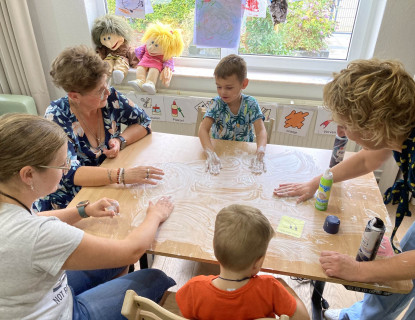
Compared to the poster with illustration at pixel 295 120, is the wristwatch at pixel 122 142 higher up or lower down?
higher up

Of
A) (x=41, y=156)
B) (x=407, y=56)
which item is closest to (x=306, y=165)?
(x=41, y=156)

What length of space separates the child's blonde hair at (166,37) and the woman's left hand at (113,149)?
50.1 inches

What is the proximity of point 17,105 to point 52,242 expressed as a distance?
2.28 meters

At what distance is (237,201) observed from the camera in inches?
55.4

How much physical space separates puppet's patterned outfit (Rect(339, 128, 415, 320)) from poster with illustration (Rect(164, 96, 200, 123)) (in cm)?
181

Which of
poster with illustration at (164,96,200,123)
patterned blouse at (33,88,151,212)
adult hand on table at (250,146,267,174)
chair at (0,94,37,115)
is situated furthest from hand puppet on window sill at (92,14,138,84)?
adult hand on table at (250,146,267,174)

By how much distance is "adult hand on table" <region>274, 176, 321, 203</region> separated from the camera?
4.70 feet

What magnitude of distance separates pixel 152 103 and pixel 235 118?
1.09 meters

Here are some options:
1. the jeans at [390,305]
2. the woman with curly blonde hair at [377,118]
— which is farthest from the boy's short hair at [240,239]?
the jeans at [390,305]

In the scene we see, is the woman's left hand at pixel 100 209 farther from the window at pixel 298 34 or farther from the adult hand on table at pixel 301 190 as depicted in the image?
the window at pixel 298 34

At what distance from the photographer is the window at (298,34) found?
2.58 metres

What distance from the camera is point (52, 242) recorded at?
879 millimetres

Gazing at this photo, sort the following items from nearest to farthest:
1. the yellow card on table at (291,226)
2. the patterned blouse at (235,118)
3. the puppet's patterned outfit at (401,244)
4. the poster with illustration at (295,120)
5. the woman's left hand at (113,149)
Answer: the puppet's patterned outfit at (401,244)
the yellow card on table at (291,226)
the woman's left hand at (113,149)
the patterned blouse at (235,118)
the poster with illustration at (295,120)

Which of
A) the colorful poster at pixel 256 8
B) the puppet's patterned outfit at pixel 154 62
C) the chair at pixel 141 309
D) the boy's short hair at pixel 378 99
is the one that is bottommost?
the chair at pixel 141 309
